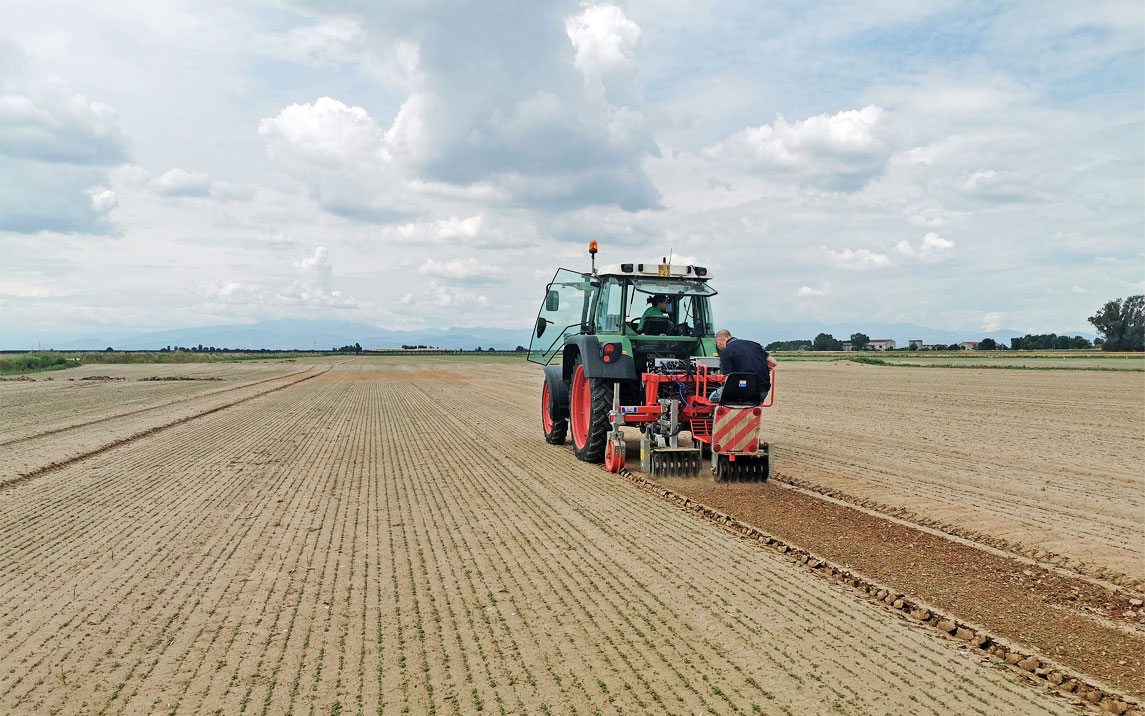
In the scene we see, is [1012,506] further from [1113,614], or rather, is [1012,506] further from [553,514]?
[553,514]

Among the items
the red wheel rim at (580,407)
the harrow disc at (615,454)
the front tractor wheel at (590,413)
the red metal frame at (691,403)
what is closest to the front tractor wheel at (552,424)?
the front tractor wheel at (590,413)

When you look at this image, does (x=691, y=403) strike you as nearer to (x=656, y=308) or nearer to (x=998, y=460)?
(x=656, y=308)

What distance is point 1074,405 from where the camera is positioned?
58.8 ft

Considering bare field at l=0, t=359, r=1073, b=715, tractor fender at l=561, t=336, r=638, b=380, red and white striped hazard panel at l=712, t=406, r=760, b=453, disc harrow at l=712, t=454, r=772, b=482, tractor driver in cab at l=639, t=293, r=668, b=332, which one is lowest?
bare field at l=0, t=359, r=1073, b=715

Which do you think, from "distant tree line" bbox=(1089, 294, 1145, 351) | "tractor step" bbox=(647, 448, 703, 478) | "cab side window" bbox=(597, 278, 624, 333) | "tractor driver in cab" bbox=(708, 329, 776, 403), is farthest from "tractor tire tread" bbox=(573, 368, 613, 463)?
"distant tree line" bbox=(1089, 294, 1145, 351)

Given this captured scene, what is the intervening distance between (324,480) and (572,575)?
4711 millimetres

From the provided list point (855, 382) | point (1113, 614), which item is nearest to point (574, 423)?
point (1113, 614)

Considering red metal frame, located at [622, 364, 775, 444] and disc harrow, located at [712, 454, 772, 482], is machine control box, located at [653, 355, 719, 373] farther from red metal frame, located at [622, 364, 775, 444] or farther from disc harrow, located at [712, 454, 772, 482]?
disc harrow, located at [712, 454, 772, 482]

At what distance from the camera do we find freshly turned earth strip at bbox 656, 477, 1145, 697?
13.6 feet

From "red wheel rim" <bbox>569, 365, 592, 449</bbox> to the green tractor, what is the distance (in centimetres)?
1

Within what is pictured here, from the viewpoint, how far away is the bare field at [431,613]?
11.7 feet

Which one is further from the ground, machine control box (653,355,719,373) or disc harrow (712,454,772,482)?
machine control box (653,355,719,373)

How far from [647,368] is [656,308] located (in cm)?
83

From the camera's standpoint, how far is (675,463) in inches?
Answer: 349
